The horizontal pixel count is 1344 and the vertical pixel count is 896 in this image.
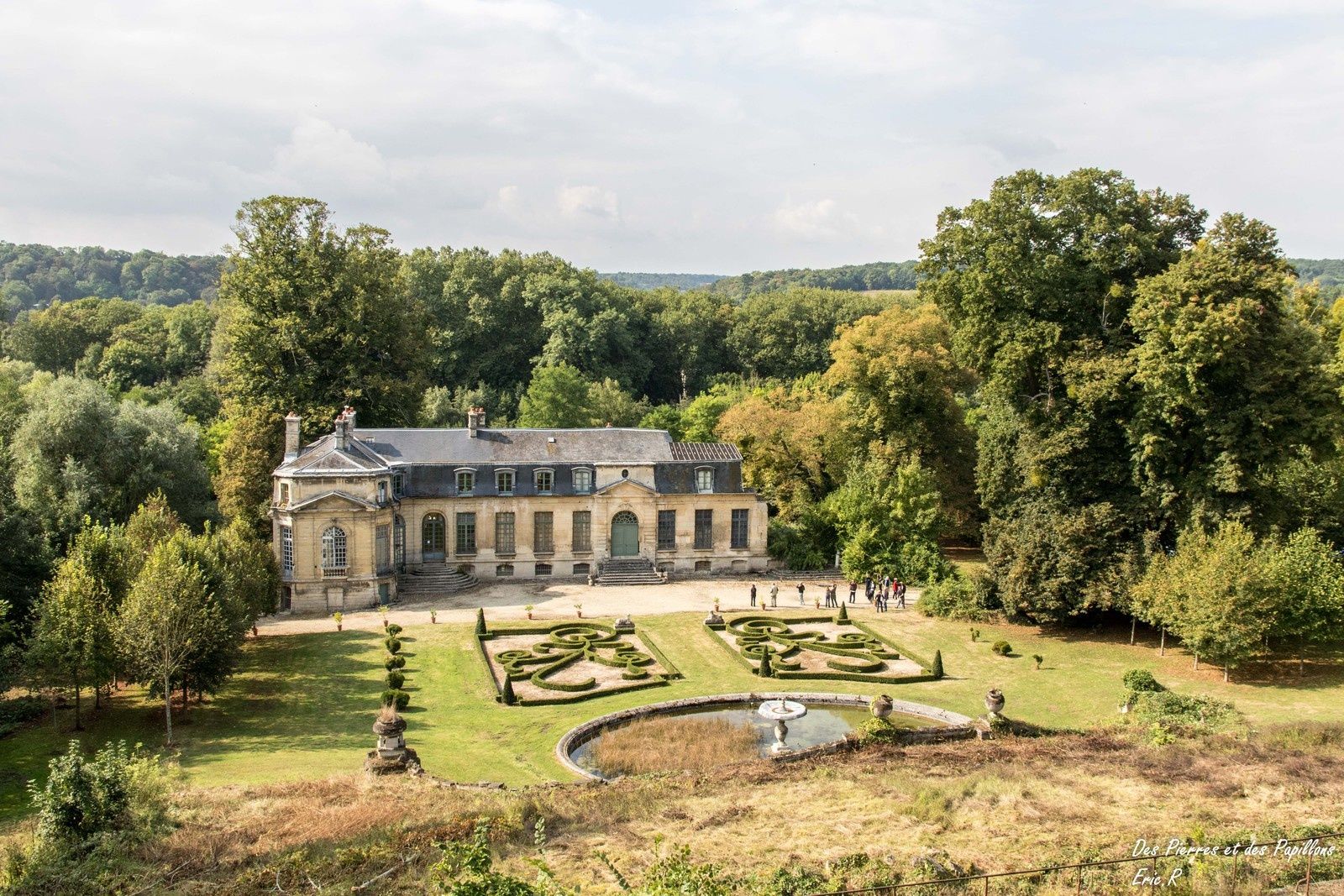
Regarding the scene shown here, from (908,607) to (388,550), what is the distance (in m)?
22.6

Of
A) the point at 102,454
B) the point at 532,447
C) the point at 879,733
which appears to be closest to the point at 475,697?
the point at 879,733

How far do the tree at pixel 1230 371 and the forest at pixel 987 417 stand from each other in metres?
0.09

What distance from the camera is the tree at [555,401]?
220 ft

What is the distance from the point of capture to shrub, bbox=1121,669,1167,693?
3125 cm

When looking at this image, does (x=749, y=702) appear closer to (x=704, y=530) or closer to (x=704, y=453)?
(x=704, y=530)

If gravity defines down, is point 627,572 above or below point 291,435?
below

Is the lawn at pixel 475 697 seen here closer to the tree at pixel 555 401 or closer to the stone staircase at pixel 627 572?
the stone staircase at pixel 627 572

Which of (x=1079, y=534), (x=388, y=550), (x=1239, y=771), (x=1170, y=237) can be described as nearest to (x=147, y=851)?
(x=1239, y=771)

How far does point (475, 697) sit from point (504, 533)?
16.6 m

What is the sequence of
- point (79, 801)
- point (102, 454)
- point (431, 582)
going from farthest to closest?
1. point (431, 582)
2. point (102, 454)
3. point (79, 801)

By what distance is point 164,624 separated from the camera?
92.4ft

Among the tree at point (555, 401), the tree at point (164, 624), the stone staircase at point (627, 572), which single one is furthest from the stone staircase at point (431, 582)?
the tree at point (555, 401)

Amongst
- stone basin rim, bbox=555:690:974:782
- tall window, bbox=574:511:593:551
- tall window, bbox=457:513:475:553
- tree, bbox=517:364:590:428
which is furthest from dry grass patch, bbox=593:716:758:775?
tree, bbox=517:364:590:428

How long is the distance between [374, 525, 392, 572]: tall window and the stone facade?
133 mm
